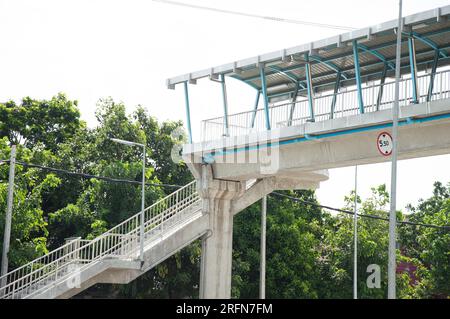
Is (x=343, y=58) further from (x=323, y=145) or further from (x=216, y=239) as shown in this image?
(x=216, y=239)

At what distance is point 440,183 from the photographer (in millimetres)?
75125

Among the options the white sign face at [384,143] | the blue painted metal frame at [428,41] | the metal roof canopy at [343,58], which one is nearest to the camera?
the metal roof canopy at [343,58]

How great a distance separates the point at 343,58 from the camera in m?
30.4

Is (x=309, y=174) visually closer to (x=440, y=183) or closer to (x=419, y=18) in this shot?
(x=419, y=18)

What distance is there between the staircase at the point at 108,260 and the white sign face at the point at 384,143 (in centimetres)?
918

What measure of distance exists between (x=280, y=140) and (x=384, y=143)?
4559 millimetres

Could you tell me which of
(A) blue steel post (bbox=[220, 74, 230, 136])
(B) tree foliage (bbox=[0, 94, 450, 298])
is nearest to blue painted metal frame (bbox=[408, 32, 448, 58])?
(A) blue steel post (bbox=[220, 74, 230, 136])

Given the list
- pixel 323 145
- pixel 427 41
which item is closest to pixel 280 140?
pixel 323 145

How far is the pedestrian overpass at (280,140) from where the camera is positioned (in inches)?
1027

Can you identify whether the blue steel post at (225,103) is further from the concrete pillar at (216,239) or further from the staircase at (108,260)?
the staircase at (108,260)

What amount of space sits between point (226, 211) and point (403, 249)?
3422 centimetres

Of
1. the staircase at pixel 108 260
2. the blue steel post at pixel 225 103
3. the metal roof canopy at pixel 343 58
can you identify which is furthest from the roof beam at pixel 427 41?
the staircase at pixel 108 260

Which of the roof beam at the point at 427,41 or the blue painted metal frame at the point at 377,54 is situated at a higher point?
the blue painted metal frame at the point at 377,54
